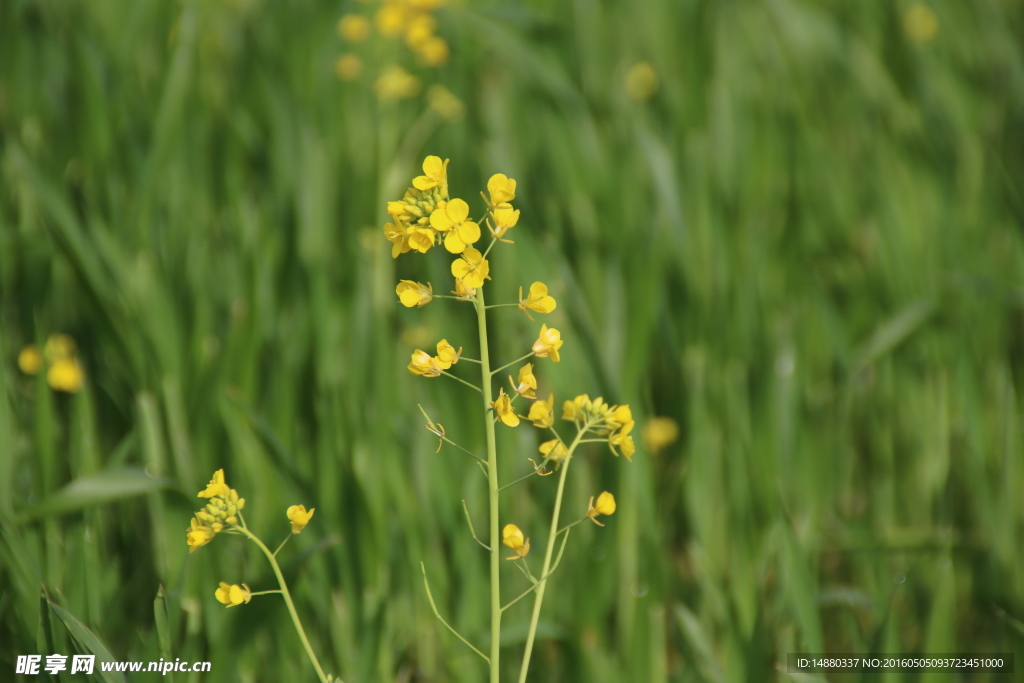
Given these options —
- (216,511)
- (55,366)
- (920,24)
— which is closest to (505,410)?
(216,511)

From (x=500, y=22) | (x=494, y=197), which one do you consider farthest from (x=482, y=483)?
(x=500, y=22)

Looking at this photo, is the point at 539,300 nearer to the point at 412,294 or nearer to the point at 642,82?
the point at 412,294

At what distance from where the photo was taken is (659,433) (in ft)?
5.04

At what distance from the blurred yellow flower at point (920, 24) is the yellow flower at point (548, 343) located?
2.52 m

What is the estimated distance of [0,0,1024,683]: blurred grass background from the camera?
3.67 feet

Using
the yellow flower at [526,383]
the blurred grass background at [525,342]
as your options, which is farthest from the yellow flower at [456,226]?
the blurred grass background at [525,342]

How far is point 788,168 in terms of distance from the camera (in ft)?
6.91

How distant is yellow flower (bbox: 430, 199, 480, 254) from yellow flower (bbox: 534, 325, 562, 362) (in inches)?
4.0

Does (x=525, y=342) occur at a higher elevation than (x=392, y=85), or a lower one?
lower

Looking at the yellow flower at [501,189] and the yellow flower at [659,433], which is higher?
the yellow flower at [501,189]

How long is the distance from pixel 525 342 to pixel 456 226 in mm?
975

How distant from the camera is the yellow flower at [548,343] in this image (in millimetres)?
699

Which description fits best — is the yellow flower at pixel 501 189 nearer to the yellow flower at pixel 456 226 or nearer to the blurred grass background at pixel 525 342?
the yellow flower at pixel 456 226

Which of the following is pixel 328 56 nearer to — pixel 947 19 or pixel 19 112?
pixel 19 112
